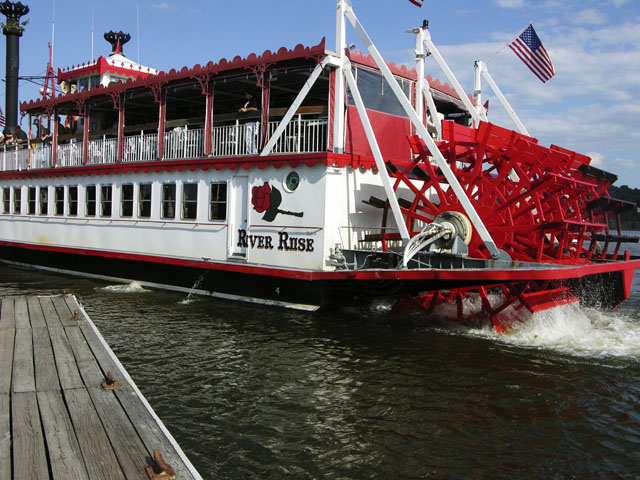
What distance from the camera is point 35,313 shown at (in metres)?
6.86

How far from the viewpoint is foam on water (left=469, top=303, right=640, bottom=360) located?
8164mm

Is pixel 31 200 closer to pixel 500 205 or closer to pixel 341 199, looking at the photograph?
pixel 341 199

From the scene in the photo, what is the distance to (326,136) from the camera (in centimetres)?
1012

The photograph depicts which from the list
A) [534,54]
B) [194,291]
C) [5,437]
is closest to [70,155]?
[194,291]

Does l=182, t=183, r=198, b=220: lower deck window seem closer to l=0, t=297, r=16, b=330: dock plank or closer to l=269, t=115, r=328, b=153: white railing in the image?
l=269, t=115, r=328, b=153: white railing

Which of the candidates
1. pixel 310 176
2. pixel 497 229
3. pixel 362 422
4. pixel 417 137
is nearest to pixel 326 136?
pixel 310 176

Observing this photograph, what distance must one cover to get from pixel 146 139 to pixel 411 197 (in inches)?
224

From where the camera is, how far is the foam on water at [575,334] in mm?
8164

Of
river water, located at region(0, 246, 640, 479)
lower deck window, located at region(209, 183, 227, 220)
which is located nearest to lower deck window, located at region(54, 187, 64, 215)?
lower deck window, located at region(209, 183, 227, 220)

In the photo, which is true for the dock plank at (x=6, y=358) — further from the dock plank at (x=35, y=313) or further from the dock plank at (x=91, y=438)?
the dock plank at (x=91, y=438)

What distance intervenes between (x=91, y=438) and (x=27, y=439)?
14.0 inches

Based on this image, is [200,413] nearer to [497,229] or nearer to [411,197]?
[497,229]

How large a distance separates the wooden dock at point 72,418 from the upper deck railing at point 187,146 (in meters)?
5.60

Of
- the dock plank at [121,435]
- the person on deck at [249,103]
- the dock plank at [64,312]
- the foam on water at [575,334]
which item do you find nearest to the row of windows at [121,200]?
the person on deck at [249,103]
